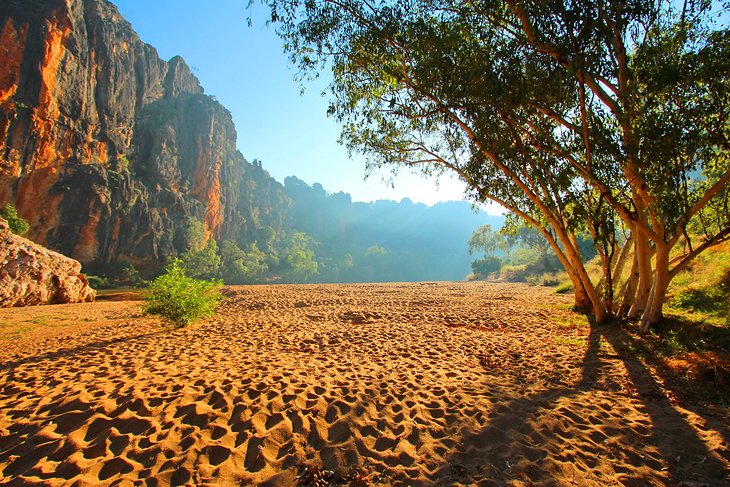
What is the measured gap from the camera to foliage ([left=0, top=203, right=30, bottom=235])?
32562 millimetres

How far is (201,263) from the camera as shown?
53.8 metres

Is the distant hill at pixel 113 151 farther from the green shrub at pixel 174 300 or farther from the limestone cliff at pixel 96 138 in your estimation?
the green shrub at pixel 174 300

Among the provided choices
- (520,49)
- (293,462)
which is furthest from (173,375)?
(520,49)

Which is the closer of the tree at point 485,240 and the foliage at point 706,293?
the foliage at point 706,293

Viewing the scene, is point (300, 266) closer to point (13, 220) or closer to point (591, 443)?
point (13, 220)

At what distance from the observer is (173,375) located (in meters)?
5.47

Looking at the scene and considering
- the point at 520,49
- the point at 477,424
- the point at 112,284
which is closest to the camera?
the point at 477,424

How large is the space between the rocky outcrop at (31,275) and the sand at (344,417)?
10.9 metres

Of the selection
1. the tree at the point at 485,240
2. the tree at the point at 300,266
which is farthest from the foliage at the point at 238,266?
the tree at the point at 485,240

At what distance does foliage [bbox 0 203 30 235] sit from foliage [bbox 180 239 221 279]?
18587mm

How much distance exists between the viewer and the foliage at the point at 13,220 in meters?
32.6

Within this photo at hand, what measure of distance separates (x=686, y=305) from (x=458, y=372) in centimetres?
963

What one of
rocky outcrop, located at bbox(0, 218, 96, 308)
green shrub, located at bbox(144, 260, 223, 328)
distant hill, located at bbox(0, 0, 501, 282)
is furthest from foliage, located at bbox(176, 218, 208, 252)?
green shrub, located at bbox(144, 260, 223, 328)

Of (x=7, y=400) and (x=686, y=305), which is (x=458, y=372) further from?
(x=686, y=305)
